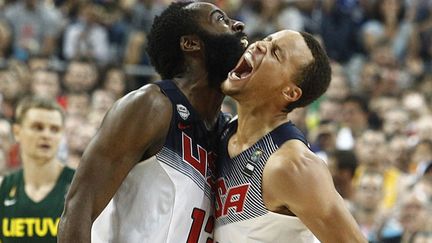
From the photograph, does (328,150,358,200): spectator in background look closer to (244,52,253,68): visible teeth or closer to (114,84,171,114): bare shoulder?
(244,52,253,68): visible teeth

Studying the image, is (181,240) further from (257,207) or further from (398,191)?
(398,191)

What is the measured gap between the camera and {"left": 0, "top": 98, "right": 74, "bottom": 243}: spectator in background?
237 inches

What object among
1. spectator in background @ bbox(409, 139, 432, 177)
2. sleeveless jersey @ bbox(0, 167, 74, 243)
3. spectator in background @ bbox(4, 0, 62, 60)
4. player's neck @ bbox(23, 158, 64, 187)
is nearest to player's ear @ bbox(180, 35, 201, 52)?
sleeveless jersey @ bbox(0, 167, 74, 243)

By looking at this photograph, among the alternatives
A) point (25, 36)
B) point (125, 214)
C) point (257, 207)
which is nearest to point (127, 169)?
point (125, 214)

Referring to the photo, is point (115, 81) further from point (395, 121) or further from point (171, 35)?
point (171, 35)

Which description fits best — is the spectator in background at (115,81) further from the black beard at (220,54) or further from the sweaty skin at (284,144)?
the sweaty skin at (284,144)

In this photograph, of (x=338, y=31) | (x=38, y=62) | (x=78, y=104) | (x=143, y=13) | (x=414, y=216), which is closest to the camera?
(x=414, y=216)

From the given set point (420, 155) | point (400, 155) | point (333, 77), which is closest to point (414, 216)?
point (420, 155)

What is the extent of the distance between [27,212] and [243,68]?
2.45 meters

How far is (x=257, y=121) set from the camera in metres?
4.27

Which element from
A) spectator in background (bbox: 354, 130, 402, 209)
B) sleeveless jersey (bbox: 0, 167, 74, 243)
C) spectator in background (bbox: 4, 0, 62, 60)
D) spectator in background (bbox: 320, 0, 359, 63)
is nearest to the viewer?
sleeveless jersey (bbox: 0, 167, 74, 243)

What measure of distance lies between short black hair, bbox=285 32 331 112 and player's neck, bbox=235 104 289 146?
0.07 metres

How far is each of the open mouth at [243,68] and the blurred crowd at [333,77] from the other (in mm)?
3405

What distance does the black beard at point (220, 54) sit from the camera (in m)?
4.30
